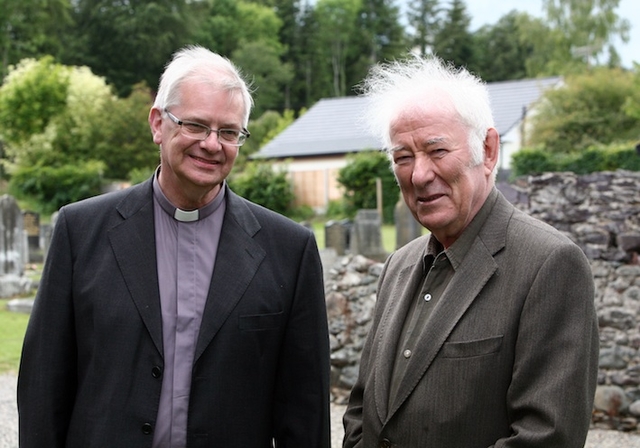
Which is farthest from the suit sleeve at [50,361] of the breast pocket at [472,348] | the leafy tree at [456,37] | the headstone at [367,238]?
the leafy tree at [456,37]

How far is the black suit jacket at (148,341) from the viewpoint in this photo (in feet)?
9.73

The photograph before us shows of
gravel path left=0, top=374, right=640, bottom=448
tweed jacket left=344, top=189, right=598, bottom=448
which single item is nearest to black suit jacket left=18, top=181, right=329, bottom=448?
tweed jacket left=344, top=189, right=598, bottom=448

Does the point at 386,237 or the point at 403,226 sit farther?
the point at 386,237

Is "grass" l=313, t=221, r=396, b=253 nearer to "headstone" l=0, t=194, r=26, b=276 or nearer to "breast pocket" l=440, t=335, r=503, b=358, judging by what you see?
"headstone" l=0, t=194, r=26, b=276

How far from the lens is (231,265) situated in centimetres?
315

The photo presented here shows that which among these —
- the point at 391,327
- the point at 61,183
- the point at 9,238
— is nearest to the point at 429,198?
the point at 391,327

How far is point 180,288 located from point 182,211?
30 centimetres

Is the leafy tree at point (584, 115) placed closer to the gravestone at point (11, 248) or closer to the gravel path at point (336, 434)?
the gravestone at point (11, 248)

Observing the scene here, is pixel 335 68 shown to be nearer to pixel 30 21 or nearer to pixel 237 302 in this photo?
pixel 30 21

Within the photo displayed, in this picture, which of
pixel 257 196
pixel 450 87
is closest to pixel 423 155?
pixel 450 87

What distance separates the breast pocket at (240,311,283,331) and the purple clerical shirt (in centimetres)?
16

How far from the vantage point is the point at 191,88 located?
304cm

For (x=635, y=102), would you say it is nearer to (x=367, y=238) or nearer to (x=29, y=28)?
(x=367, y=238)

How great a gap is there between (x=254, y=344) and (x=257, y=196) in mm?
28884
